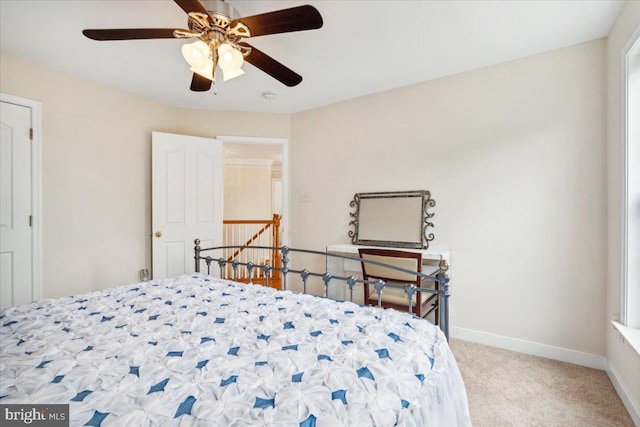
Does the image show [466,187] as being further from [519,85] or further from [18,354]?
[18,354]

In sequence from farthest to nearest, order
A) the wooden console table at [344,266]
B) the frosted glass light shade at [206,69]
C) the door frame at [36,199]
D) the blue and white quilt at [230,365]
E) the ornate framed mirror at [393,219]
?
the ornate framed mirror at [393,219] → the wooden console table at [344,266] → the door frame at [36,199] → the frosted glass light shade at [206,69] → the blue and white quilt at [230,365]

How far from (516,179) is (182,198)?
3.33 m

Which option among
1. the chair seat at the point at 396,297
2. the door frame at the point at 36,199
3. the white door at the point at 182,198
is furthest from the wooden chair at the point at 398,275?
the door frame at the point at 36,199

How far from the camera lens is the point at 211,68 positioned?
169 cm

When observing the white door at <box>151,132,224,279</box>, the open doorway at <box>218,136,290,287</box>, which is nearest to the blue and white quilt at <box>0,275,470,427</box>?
the white door at <box>151,132,224,279</box>

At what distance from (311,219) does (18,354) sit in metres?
2.90

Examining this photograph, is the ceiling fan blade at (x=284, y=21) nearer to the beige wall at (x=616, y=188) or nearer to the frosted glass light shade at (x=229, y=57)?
the frosted glass light shade at (x=229, y=57)

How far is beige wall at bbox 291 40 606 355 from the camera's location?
2.25m

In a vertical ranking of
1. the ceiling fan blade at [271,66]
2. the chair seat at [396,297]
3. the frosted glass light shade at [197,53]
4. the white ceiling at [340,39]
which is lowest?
the chair seat at [396,297]

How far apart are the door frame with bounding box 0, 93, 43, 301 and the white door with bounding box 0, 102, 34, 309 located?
0.02m

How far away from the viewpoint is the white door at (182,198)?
330 centimetres

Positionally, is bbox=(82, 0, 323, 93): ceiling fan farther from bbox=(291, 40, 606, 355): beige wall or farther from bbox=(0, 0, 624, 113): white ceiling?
bbox=(291, 40, 606, 355): beige wall

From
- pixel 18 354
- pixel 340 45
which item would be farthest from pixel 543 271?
pixel 18 354

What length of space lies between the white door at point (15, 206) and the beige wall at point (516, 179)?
3.11m
